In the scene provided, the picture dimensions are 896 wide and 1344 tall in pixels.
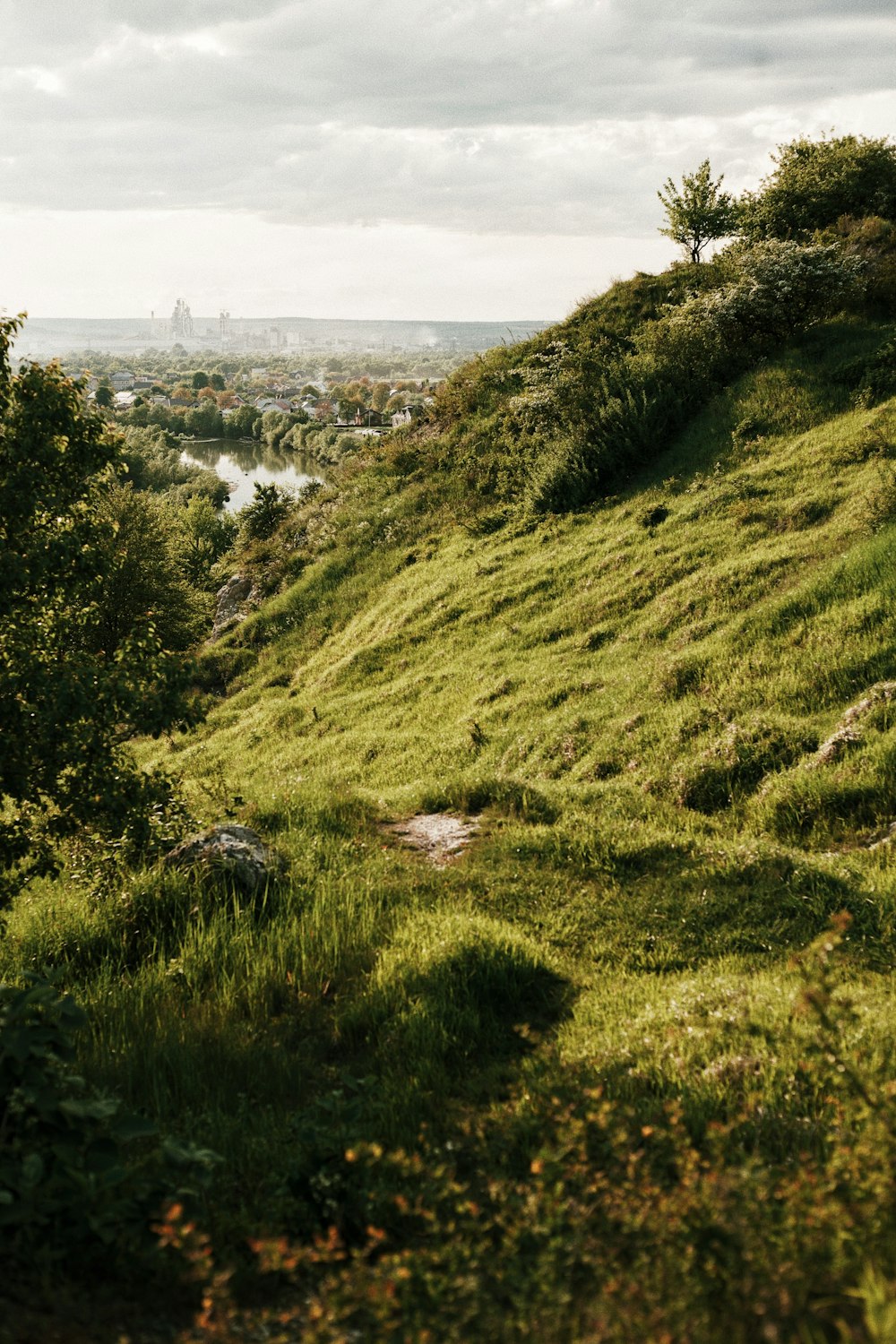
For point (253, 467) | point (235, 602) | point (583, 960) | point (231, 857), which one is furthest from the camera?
point (253, 467)

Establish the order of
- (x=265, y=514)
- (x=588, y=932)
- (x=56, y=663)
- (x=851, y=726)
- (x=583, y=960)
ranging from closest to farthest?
(x=583, y=960)
(x=588, y=932)
(x=56, y=663)
(x=851, y=726)
(x=265, y=514)

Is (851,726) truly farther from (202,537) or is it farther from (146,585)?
(202,537)

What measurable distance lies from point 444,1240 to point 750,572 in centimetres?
1328

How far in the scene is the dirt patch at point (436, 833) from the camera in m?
9.81

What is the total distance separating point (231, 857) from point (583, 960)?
3.67 m

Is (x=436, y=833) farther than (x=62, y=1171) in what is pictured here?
Yes

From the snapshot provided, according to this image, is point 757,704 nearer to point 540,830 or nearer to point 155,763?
point 540,830

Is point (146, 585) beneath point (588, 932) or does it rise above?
above

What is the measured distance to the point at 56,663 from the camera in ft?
25.4

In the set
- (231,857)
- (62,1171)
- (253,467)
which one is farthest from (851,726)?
(253,467)

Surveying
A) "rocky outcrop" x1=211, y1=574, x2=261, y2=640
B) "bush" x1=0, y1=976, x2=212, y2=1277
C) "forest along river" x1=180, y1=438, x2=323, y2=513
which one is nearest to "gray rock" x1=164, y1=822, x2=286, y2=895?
"bush" x1=0, y1=976, x2=212, y2=1277

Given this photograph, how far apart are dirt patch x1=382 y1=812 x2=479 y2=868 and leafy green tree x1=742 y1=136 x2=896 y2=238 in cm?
2499

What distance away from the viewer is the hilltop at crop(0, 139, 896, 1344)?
3283 mm

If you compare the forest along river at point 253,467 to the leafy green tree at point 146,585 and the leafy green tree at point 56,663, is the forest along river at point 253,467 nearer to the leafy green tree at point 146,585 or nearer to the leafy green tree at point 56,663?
the leafy green tree at point 146,585
